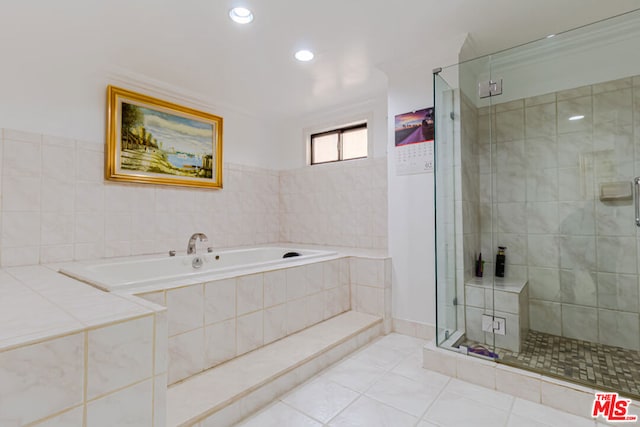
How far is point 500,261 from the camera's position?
91.5 inches

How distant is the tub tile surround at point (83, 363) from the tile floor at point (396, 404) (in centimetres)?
63

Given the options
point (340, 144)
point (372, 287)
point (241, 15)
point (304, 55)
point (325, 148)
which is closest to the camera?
point (241, 15)

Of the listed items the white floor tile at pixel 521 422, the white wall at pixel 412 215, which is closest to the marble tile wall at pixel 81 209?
the white wall at pixel 412 215

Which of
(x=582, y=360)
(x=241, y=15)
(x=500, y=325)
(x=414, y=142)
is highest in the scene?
(x=241, y=15)

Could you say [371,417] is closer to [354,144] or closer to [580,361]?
[580,361]

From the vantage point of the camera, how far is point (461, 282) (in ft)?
7.04

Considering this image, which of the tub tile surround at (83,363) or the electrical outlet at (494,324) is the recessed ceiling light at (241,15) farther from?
the electrical outlet at (494,324)

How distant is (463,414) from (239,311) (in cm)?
125

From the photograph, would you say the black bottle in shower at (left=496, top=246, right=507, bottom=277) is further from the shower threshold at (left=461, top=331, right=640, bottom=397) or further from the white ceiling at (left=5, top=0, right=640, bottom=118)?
the white ceiling at (left=5, top=0, right=640, bottom=118)

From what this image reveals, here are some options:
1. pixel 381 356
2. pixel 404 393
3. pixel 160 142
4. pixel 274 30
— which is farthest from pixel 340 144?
pixel 404 393

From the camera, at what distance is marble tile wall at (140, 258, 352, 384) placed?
1.50 m

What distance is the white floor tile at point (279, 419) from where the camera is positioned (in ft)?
4.42

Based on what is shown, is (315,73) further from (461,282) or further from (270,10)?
(461,282)

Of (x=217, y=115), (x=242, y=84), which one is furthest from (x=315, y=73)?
(x=217, y=115)
